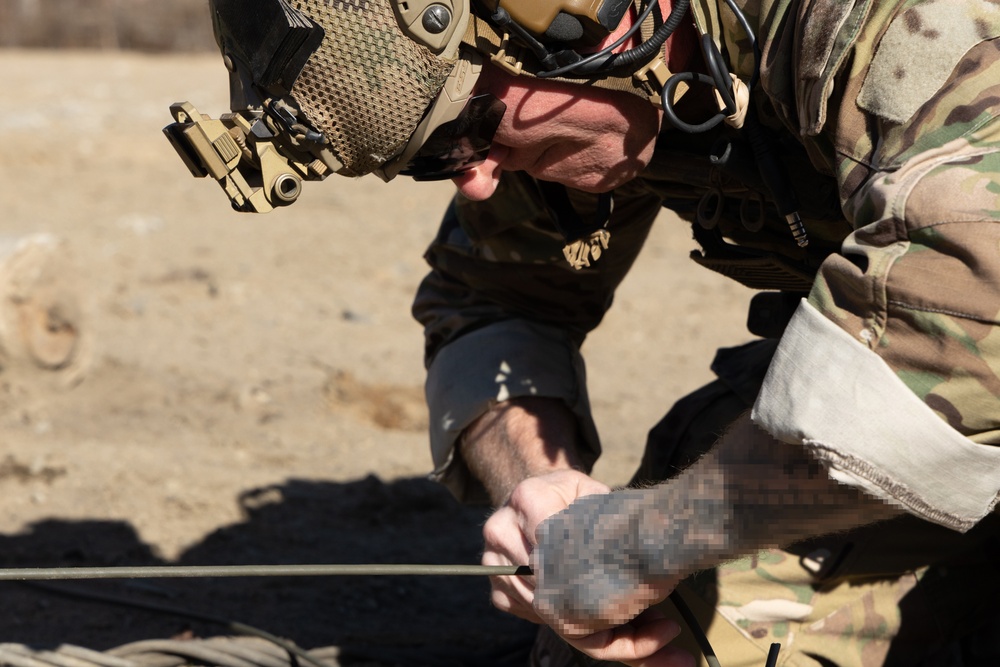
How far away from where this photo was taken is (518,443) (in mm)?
2248

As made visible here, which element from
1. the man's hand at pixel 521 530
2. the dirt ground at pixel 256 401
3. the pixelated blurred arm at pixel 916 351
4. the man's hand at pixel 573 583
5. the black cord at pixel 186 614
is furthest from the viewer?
the dirt ground at pixel 256 401

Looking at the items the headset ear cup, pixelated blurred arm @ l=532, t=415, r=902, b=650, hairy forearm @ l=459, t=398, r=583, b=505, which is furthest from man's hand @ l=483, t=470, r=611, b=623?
the headset ear cup

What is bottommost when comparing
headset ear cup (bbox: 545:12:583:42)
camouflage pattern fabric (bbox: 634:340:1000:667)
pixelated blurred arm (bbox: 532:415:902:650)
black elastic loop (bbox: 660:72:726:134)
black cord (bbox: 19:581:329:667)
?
black cord (bbox: 19:581:329:667)

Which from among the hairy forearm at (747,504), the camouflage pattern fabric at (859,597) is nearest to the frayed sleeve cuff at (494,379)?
the camouflage pattern fabric at (859,597)

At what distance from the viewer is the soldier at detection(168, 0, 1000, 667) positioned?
1320 mm

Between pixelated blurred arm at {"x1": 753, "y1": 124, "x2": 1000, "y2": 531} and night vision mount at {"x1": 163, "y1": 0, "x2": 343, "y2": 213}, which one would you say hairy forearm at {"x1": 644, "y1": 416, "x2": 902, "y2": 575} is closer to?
pixelated blurred arm at {"x1": 753, "y1": 124, "x2": 1000, "y2": 531}

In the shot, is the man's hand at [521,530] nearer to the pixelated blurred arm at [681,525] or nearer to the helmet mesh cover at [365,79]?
the pixelated blurred arm at [681,525]

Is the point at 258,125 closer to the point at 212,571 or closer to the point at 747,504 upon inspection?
the point at 212,571

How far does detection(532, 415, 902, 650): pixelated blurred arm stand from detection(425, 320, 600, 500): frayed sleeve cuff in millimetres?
664

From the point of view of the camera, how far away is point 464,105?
173cm

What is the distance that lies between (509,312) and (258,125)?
890 millimetres

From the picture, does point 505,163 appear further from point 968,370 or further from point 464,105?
point 968,370

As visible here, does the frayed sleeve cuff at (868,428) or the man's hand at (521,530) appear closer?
the frayed sleeve cuff at (868,428)

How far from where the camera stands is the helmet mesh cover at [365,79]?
162 centimetres
